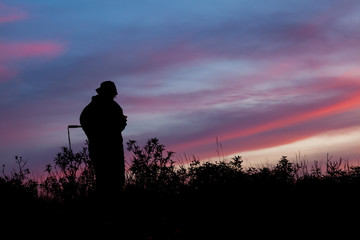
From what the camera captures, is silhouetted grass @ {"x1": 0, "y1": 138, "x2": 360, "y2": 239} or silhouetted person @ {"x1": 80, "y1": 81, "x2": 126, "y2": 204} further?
silhouetted person @ {"x1": 80, "y1": 81, "x2": 126, "y2": 204}

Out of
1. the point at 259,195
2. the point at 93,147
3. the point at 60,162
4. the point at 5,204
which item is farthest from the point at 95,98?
the point at 259,195

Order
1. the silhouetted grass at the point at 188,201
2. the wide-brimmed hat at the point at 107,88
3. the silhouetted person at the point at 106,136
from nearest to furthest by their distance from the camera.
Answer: the silhouetted grass at the point at 188,201 < the silhouetted person at the point at 106,136 < the wide-brimmed hat at the point at 107,88

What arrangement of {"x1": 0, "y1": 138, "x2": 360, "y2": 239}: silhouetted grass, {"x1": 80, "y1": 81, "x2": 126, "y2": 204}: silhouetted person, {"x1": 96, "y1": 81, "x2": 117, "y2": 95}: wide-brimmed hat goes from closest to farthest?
{"x1": 0, "y1": 138, "x2": 360, "y2": 239}: silhouetted grass → {"x1": 80, "y1": 81, "x2": 126, "y2": 204}: silhouetted person → {"x1": 96, "y1": 81, "x2": 117, "y2": 95}: wide-brimmed hat

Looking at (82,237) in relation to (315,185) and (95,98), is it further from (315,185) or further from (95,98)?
(315,185)

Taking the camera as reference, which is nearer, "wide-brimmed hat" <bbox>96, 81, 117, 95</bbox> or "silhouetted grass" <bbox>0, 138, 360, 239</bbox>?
"silhouetted grass" <bbox>0, 138, 360, 239</bbox>

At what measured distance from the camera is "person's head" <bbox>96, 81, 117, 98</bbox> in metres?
11.7

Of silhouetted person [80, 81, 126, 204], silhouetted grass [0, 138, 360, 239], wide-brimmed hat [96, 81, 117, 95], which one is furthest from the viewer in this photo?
wide-brimmed hat [96, 81, 117, 95]

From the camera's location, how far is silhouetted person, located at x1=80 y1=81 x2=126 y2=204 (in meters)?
11.5

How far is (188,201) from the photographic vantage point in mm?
10008

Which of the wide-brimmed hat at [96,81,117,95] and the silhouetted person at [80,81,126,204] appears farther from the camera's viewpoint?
the wide-brimmed hat at [96,81,117,95]

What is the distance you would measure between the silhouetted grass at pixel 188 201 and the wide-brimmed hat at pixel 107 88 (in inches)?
66.8

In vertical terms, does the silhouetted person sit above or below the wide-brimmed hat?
below

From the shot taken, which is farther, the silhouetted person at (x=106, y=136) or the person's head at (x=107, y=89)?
the person's head at (x=107, y=89)

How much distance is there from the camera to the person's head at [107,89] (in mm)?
11664
